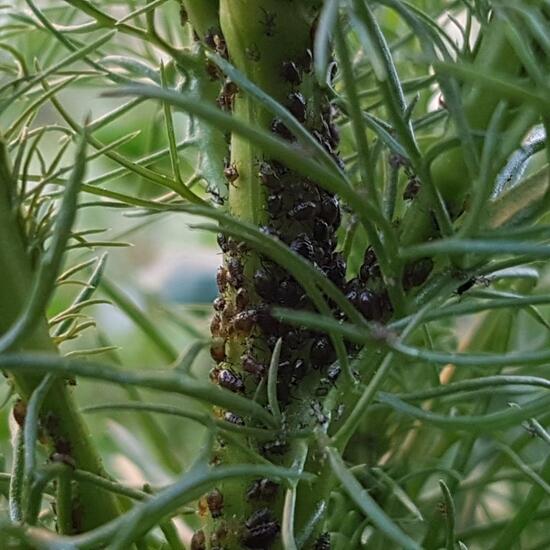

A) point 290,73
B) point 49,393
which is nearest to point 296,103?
point 290,73

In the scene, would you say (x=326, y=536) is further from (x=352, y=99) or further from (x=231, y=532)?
(x=352, y=99)

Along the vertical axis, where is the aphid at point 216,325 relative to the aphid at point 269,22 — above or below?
below

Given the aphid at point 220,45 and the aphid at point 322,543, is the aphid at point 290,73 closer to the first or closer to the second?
the aphid at point 220,45

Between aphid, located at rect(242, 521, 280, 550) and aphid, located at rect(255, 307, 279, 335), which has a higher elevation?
aphid, located at rect(255, 307, 279, 335)

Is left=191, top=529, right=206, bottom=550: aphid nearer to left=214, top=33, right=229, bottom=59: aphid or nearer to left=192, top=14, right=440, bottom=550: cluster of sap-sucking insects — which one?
left=192, top=14, right=440, bottom=550: cluster of sap-sucking insects

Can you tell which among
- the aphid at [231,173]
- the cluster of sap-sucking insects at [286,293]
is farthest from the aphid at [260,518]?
the aphid at [231,173]

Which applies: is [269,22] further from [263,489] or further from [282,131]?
[263,489]

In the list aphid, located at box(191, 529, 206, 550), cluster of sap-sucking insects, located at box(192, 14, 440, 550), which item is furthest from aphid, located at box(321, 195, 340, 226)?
aphid, located at box(191, 529, 206, 550)
